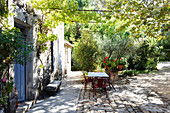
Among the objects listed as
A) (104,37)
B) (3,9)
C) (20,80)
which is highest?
(104,37)

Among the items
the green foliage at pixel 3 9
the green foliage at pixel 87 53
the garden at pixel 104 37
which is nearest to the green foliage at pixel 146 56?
the garden at pixel 104 37

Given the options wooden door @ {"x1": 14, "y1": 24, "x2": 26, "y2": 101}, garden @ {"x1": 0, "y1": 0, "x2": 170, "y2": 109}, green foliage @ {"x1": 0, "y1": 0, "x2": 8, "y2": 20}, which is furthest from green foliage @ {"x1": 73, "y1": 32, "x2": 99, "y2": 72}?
green foliage @ {"x1": 0, "y1": 0, "x2": 8, "y2": 20}

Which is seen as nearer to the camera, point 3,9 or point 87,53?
point 3,9

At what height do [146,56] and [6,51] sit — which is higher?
[146,56]

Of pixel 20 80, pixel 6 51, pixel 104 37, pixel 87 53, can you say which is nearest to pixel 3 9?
pixel 6 51

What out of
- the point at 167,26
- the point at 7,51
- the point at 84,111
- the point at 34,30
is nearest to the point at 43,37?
the point at 34,30

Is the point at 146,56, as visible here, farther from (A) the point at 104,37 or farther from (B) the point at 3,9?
(B) the point at 3,9

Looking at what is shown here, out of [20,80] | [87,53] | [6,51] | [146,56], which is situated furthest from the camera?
[146,56]

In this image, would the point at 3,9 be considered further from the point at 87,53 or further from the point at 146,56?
the point at 146,56

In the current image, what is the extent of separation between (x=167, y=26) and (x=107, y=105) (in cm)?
424

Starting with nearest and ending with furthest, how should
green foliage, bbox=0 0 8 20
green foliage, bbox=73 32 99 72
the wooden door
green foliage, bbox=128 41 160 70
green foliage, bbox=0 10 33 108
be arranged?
green foliage, bbox=0 10 33 108
green foliage, bbox=0 0 8 20
the wooden door
green foliage, bbox=73 32 99 72
green foliage, bbox=128 41 160 70

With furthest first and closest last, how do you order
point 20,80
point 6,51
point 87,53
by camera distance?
1. point 87,53
2. point 20,80
3. point 6,51

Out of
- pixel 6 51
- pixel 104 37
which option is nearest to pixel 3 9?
pixel 6 51

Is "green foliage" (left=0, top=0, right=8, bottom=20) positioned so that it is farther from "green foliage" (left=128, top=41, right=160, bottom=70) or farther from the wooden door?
"green foliage" (left=128, top=41, right=160, bottom=70)
